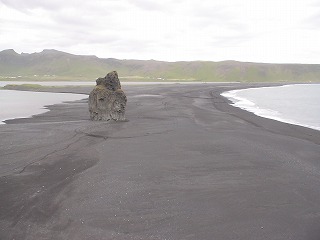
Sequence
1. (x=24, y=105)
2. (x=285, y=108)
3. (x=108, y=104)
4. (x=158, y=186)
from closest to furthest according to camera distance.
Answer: (x=158, y=186) < (x=108, y=104) < (x=24, y=105) < (x=285, y=108)

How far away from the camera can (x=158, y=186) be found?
11586mm

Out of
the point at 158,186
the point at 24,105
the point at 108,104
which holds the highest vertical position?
the point at 108,104

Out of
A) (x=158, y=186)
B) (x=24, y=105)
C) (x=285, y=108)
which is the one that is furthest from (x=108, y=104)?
(x=285, y=108)

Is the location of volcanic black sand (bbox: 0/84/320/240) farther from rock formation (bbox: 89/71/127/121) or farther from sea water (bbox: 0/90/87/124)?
sea water (bbox: 0/90/87/124)

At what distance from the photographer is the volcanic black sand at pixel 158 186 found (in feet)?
28.4

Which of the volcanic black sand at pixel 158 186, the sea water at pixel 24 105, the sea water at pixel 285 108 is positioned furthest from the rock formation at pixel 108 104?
the sea water at pixel 285 108

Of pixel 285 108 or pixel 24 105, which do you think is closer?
pixel 24 105

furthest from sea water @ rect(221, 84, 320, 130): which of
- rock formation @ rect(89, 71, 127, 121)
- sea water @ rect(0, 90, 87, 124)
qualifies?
sea water @ rect(0, 90, 87, 124)

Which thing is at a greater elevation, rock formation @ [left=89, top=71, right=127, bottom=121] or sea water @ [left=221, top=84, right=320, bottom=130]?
rock formation @ [left=89, top=71, right=127, bottom=121]

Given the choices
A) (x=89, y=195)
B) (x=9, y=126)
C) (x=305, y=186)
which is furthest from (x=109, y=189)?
(x=9, y=126)

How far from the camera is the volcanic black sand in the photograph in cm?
866

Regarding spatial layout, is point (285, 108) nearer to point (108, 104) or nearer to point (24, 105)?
point (108, 104)

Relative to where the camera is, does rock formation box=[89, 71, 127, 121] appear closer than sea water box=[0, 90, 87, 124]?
Yes

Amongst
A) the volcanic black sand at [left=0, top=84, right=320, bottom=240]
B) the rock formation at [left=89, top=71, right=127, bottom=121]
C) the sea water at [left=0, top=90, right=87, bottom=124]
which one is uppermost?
the rock formation at [left=89, top=71, right=127, bottom=121]
